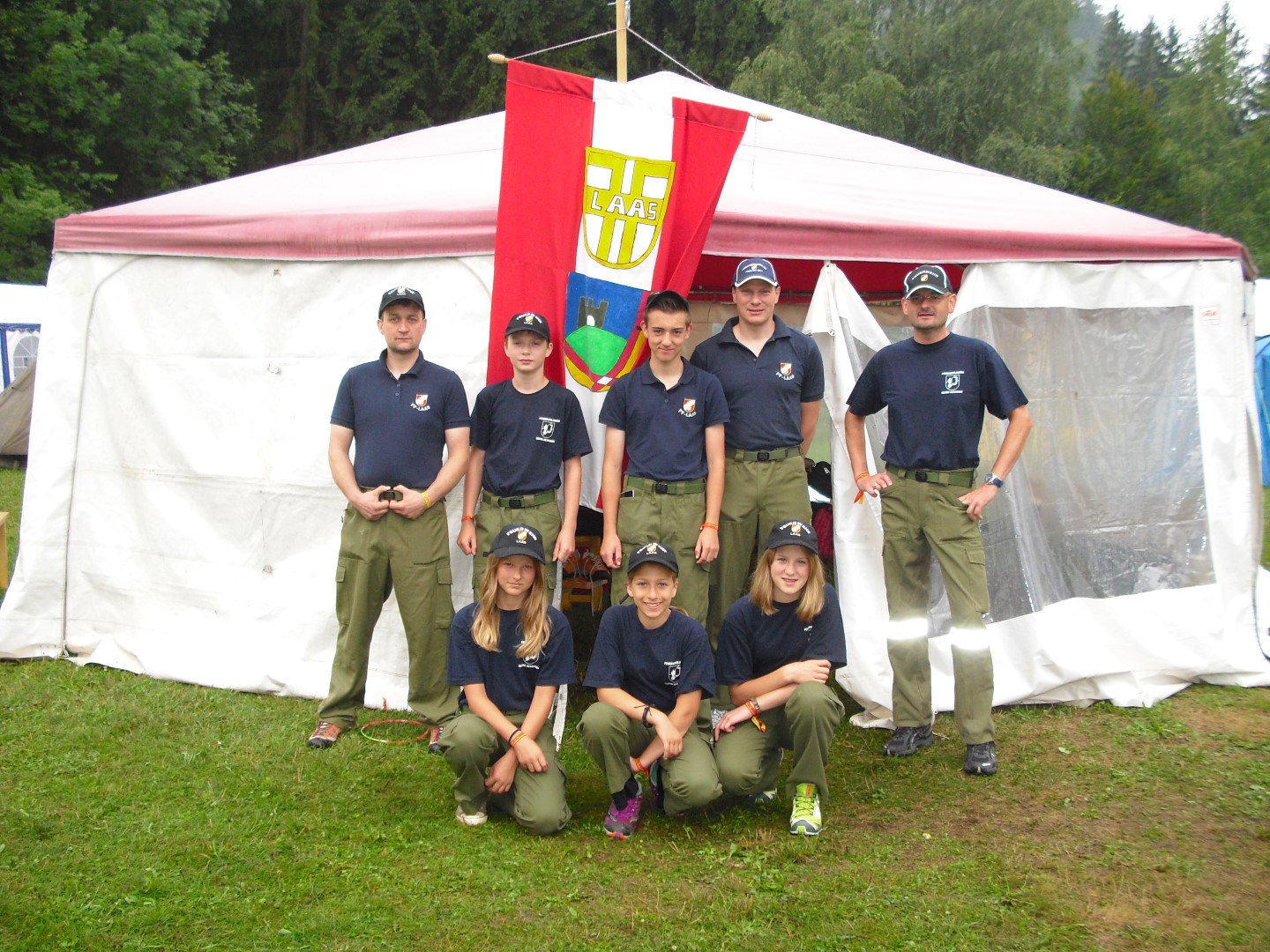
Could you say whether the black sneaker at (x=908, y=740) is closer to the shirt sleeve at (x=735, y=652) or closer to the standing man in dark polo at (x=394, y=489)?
the shirt sleeve at (x=735, y=652)

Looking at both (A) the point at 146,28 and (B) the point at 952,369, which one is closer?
(B) the point at 952,369

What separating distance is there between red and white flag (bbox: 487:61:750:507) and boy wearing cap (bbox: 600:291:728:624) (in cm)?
31

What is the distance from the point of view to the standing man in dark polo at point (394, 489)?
4277mm

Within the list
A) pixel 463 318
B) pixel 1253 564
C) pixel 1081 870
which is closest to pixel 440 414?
pixel 463 318

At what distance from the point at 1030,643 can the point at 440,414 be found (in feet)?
9.26

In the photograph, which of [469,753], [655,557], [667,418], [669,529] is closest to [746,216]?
[667,418]

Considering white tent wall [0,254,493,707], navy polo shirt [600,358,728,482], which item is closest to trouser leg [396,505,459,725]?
white tent wall [0,254,493,707]

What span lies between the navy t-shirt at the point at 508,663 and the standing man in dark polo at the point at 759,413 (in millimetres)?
925

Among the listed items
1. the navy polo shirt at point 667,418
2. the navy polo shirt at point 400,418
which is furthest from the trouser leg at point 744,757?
the navy polo shirt at point 400,418

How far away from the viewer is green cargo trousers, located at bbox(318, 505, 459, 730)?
432 centimetres

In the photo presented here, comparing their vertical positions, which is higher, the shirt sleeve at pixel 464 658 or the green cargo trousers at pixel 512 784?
the shirt sleeve at pixel 464 658

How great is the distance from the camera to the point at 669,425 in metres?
4.12

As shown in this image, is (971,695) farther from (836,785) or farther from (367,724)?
(367,724)

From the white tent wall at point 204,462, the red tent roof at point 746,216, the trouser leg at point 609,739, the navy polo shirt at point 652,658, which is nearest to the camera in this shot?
the trouser leg at point 609,739
